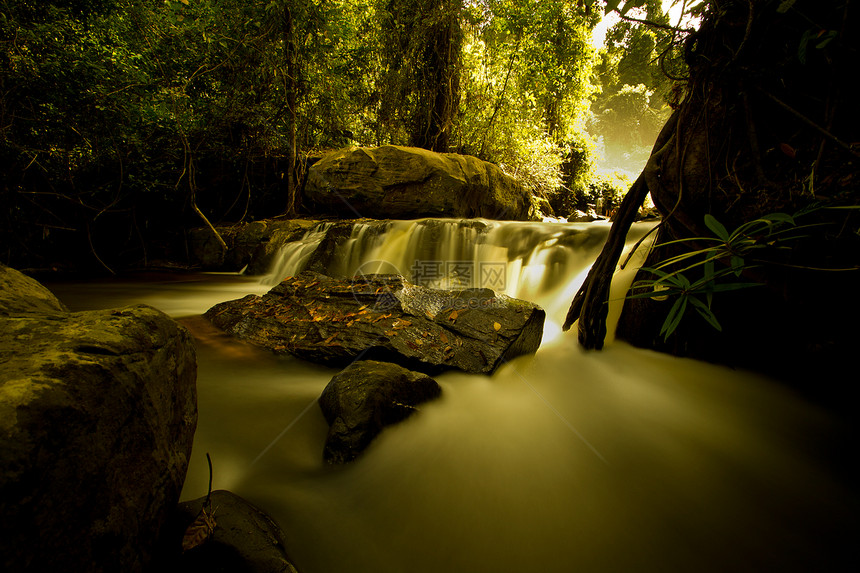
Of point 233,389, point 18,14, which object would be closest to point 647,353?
point 233,389

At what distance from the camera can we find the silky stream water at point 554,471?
1229 mm

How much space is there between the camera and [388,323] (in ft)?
8.79

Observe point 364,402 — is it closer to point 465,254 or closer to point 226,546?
point 226,546

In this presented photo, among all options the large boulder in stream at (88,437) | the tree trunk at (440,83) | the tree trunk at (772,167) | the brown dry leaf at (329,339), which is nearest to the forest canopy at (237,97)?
the tree trunk at (440,83)

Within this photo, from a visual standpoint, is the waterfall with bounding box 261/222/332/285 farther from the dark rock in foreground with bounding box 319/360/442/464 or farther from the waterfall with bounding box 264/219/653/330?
the dark rock in foreground with bounding box 319/360/442/464

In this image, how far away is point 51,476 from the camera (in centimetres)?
66

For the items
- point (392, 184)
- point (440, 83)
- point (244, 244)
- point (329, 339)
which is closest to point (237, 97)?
point (244, 244)

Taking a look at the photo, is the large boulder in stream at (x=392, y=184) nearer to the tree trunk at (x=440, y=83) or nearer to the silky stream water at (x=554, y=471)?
the tree trunk at (x=440, y=83)

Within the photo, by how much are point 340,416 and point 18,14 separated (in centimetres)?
876

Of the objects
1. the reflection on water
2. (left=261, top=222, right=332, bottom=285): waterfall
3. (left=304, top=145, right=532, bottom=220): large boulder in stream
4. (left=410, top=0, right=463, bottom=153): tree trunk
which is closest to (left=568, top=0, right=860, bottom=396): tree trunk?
the reflection on water

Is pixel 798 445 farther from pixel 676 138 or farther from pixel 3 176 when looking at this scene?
pixel 3 176

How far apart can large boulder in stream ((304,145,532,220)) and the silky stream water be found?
5027 mm

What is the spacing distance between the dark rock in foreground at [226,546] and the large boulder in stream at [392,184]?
6418mm

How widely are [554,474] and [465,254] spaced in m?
4.31
